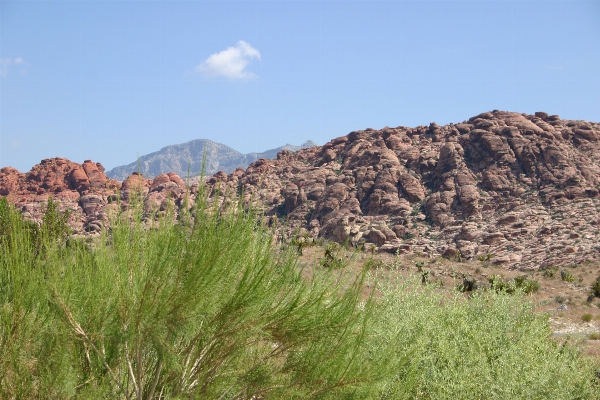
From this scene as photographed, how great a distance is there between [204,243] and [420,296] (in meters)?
6.22

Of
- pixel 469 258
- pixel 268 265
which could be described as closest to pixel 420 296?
pixel 268 265

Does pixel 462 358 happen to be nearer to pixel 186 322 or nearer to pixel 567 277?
pixel 186 322

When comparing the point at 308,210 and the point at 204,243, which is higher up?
the point at 204,243

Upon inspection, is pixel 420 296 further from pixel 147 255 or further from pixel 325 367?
pixel 147 255

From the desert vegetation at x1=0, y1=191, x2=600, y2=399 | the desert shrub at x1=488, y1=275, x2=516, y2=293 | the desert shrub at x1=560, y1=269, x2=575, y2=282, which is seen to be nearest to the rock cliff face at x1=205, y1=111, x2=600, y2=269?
the desert shrub at x1=560, y1=269, x2=575, y2=282

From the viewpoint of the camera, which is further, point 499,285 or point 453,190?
point 453,190

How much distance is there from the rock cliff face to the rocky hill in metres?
0.13

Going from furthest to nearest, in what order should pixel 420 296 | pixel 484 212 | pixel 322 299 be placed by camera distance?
pixel 484 212 → pixel 420 296 → pixel 322 299

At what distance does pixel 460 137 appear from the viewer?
71938mm

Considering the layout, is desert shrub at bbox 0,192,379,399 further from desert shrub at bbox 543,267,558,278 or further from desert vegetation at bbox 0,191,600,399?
desert shrub at bbox 543,267,558,278

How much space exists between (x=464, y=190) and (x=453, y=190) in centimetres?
157

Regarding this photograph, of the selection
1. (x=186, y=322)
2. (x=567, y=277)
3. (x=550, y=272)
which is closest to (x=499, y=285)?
(x=186, y=322)

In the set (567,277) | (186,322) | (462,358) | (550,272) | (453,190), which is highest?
(186,322)

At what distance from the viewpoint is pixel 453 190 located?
207 ft
